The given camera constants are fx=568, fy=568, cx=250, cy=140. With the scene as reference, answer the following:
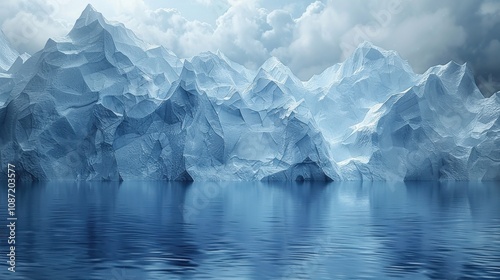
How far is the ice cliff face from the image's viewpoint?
225 ft

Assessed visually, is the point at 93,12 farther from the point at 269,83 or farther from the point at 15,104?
the point at 269,83

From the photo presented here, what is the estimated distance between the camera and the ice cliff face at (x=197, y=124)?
68.4 metres

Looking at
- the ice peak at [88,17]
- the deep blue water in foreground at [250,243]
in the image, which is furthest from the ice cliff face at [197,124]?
the deep blue water in foreground at [250,243]

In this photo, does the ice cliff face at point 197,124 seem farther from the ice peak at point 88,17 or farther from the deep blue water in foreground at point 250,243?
the deep blue water in foreground at point 250,243

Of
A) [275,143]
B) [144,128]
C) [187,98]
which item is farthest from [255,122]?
[144,128]

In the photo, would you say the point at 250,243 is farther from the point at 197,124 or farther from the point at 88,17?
the point at 88,17

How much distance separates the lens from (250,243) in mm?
18906

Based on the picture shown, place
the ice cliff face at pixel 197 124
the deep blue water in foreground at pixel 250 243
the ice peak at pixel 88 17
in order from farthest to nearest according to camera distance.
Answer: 1. the ice peak at pixel 88 17
2. the ice cliff face at pixel 197 124
3. the deep blue water in foreground at pixel 250 243

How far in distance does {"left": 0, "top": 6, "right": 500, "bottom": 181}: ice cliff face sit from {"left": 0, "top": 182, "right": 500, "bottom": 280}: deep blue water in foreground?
Result: 122 ft

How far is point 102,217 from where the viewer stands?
2670 cm

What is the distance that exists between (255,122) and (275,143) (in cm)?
500

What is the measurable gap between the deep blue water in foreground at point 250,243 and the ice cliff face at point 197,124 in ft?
122

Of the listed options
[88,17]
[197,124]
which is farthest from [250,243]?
[88,17]

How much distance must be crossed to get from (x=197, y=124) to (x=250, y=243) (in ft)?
182
